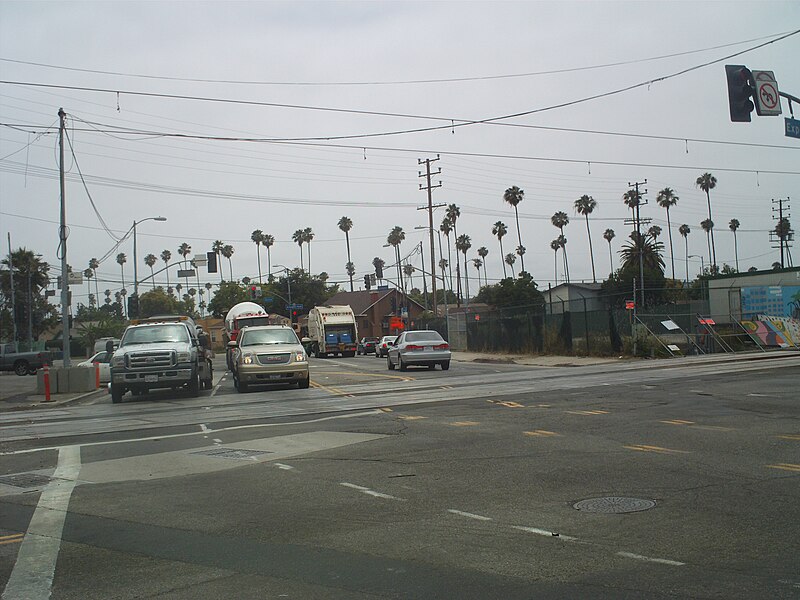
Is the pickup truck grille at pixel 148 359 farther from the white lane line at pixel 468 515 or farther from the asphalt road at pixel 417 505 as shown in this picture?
the white lane line at pixel 468 515

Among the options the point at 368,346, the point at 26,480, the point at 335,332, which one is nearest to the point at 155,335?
the point at 26,480

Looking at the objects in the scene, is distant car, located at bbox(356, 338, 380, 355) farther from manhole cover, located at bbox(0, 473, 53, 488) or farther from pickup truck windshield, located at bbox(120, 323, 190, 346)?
manhole cover, located at bbox(0, 473, 53, 488)

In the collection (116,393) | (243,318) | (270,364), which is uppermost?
(243,318)

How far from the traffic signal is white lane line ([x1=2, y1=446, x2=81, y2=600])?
49.9ft

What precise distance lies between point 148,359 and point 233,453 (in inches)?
415

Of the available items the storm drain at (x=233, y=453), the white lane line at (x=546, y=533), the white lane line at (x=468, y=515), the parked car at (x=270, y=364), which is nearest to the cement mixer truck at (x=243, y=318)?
the parked car at (x=270, y=364)

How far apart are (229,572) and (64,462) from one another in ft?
20.5

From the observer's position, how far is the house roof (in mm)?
103312

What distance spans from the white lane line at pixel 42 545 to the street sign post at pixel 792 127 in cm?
1790

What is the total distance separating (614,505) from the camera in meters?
7.19

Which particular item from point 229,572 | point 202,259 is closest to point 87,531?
point 229,572

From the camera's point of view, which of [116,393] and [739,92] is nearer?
[739,92]

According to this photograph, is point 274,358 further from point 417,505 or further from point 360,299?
point 360,299

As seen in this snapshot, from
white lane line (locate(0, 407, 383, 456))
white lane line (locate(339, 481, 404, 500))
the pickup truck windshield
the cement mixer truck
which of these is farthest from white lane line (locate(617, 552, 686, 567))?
the cement mixer truck
